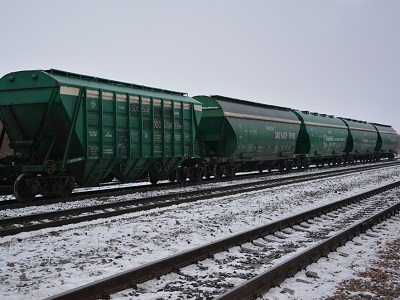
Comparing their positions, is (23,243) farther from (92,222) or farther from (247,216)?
(247,216)

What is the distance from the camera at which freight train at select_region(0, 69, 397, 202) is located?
13.1 meters

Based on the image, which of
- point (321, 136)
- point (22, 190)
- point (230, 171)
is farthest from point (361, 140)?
point (22, 190)

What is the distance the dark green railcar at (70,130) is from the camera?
12.9 m

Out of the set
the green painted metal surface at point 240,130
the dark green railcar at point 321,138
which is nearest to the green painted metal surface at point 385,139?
the dark green railcar at point 321,138

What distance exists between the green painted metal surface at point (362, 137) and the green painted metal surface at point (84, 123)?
26.4m

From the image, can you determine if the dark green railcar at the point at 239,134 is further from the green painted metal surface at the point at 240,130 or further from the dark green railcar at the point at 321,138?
the dark green railcar at the point at 321,138

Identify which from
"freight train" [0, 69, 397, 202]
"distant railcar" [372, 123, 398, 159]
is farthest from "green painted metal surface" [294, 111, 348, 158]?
"distant railcar" [372, 123, 398, 159]

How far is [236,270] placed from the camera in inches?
251

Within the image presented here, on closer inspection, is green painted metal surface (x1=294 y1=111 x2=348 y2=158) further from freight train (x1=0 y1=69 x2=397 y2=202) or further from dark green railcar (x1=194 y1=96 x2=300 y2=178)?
freight train (x1=0 y1=69 x2=397 y2=202)

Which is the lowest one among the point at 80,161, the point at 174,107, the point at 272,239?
the point at 272,239

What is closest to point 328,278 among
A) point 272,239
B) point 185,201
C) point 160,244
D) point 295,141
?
point 272,239

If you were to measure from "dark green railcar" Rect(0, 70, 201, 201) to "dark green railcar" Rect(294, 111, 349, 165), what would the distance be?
16.2 meters

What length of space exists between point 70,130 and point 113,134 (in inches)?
78.1

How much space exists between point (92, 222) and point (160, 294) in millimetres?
4895
